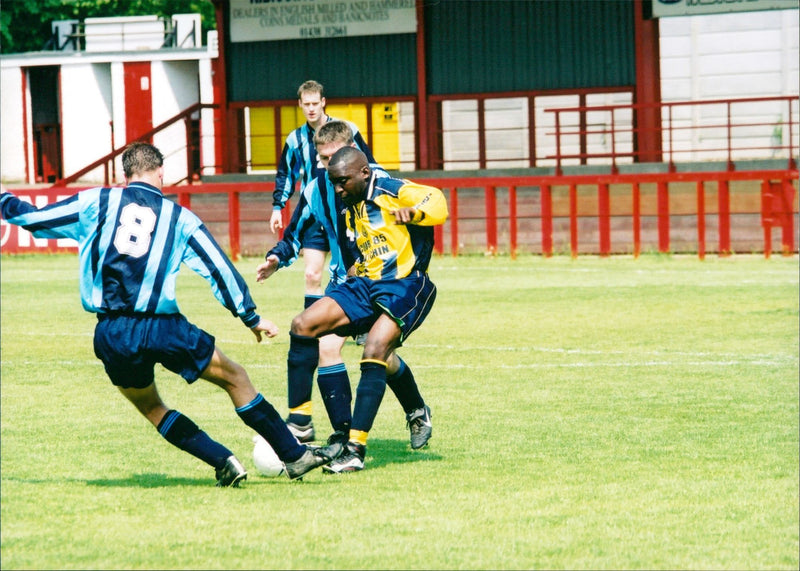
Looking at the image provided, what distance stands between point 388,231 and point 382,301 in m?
0.41

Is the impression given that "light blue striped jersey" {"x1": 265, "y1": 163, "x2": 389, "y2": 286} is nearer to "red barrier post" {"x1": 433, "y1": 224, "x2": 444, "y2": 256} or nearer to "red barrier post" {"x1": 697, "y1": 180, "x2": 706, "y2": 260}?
"red barrier post" {"x1": 697, "y1": 180, "x2": 706, "y2": 260}

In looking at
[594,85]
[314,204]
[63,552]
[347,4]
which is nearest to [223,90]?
[347,4]

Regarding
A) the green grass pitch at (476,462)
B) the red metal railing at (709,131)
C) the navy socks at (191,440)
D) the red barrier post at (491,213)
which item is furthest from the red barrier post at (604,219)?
the navy socks at (191,440)

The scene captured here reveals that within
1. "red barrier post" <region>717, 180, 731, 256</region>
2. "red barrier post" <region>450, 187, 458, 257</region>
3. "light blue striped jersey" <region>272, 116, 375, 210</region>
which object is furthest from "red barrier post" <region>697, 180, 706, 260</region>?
"light blue striped jersey" <region>272, 116, 375, 210</region>

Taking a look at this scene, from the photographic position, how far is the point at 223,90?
34031 millimetres

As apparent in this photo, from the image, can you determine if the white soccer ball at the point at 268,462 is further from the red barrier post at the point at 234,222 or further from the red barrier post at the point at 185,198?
the red barrier post at the point at 185,198

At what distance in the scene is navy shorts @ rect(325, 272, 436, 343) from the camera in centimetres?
773

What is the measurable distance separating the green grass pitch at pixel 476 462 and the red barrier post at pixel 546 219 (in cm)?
949

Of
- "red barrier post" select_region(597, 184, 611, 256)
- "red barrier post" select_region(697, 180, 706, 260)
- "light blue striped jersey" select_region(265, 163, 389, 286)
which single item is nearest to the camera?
"light blue striped jersey" select_region(265, 163, 389, 286)

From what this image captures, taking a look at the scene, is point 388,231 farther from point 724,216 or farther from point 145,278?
point 724,216

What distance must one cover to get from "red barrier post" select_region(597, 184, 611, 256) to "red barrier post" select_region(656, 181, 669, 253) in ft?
2.86

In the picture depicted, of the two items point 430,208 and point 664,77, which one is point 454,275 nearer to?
point 664,77

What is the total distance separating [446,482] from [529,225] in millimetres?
18917

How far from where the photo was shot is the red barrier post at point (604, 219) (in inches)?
979
